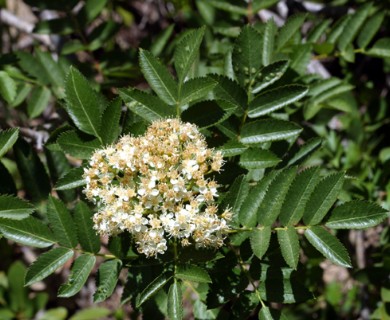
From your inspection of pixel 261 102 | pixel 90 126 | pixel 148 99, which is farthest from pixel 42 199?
pixel 261 102

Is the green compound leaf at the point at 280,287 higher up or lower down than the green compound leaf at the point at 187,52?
lower down

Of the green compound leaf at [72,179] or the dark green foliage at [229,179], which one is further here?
the green compound leaf at [72,179]

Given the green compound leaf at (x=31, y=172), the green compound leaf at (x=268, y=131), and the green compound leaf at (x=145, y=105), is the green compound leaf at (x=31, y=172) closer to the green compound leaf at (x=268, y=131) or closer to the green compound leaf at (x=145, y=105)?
the green compound leaf at (x=145, y=105)

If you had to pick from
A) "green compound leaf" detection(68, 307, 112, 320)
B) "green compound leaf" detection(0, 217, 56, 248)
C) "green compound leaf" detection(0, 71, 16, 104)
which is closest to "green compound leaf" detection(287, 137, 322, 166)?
"green compound leaf" detection(0, 217, 56, 248)

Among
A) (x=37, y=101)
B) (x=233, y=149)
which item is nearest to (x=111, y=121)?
(x=233, y=149)

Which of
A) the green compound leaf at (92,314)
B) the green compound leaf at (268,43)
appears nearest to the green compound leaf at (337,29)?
the green compound leaf at (268,43)

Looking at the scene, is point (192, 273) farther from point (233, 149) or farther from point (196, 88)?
point (196, 88)

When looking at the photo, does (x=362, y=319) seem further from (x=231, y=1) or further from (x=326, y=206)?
(x=231, y=1)

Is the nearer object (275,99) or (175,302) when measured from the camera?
(175,302)
